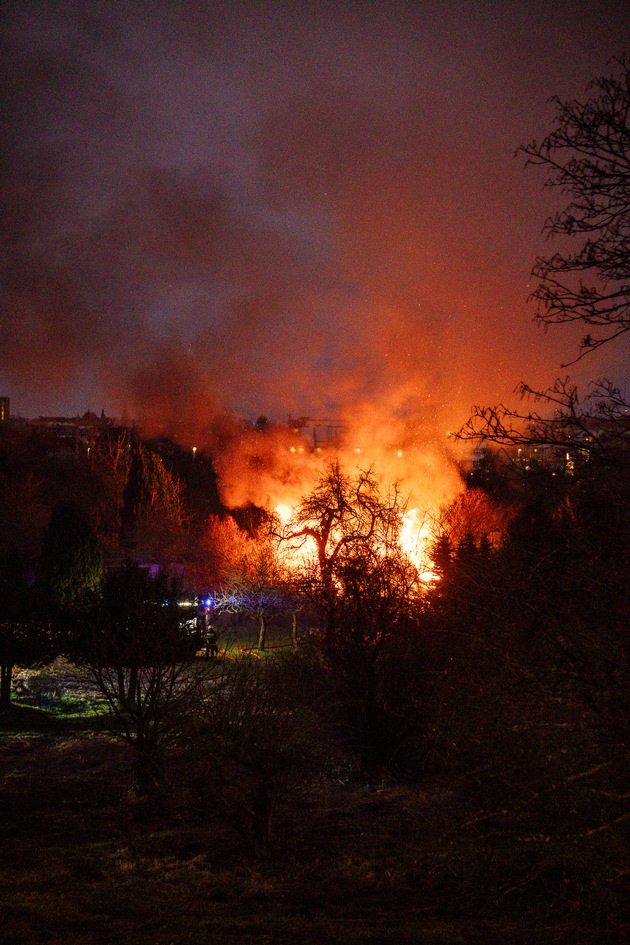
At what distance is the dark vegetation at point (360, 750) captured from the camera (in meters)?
4.48

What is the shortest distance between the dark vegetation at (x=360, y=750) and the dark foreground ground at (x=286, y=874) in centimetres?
4

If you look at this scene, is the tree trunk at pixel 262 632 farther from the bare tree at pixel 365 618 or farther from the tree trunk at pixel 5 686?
the bare tree at pixel 365 618

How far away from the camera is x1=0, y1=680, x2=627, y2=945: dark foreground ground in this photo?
17.2 feet

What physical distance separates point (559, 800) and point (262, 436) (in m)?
33.7

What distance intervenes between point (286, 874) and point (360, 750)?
545 cm

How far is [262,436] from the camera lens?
38156 mm

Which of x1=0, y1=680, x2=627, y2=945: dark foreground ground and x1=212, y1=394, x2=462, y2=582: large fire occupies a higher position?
x1=212, y1=394, x2=462, y2=582: large fire

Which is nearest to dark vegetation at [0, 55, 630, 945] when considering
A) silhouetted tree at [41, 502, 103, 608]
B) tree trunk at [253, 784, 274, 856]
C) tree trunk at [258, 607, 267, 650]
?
tree trunk at [253, 784, 274, 856]

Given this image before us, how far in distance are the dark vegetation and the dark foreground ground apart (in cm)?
4

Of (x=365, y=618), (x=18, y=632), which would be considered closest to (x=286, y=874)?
(x=365, y=618)

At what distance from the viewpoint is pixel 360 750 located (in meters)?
14.6

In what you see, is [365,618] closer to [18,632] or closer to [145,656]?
[145,656]

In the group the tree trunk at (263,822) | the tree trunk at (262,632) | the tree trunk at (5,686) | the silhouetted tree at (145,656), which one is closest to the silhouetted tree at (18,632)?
the tree trunk at (5,686)

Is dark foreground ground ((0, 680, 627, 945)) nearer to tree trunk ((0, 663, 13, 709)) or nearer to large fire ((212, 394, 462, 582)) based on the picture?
tree trunk ((0, 663, 13, 709))
